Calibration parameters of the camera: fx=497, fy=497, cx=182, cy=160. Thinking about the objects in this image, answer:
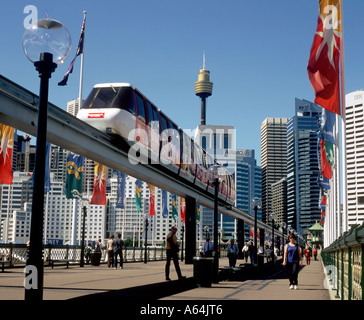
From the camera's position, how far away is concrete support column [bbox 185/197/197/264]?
1363 inches

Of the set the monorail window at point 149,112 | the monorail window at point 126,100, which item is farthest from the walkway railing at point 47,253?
the monorail window at point 149,112

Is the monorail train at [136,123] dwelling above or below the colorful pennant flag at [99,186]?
above

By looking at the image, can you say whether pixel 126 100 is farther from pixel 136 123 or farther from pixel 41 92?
pixel 41 92

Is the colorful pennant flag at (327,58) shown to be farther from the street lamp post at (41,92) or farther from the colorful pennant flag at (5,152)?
the colorful pennant flag at (5,152)

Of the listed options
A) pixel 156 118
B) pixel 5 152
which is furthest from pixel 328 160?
pixel 5 152

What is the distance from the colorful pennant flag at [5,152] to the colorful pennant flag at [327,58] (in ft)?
38.0

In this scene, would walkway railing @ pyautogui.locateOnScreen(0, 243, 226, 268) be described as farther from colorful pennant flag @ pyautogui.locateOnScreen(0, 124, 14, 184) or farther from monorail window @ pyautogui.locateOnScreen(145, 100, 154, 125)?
monorail window @ pyautogui.locateOnScreen(145, 100, 154, 125)

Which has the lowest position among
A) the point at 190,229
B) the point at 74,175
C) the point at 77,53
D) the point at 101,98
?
the point at 190,229

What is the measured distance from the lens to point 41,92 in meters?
6.71

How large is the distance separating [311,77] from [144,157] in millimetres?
12450

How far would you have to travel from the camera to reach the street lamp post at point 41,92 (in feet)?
19.8

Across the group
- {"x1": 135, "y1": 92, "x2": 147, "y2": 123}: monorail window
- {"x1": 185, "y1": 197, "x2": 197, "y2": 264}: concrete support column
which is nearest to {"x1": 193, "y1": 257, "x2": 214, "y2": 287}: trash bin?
{"x1": 135, "y1": 92, "x2": 147, "y2": 123}: monorail window

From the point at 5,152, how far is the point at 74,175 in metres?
8.10
